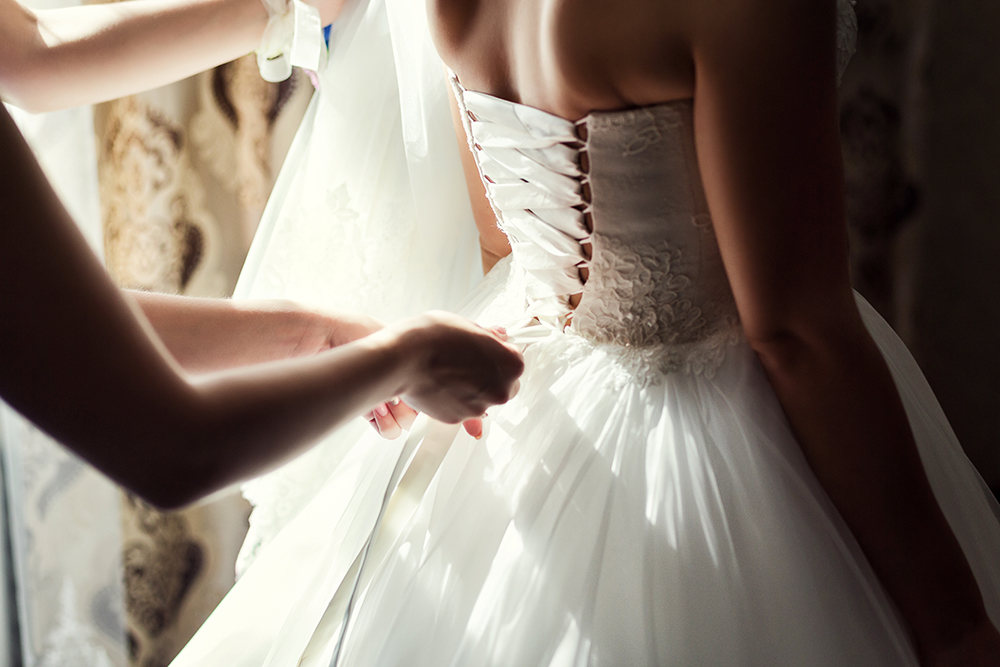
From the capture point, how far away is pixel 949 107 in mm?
1104


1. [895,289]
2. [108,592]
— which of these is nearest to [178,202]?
[108,592]

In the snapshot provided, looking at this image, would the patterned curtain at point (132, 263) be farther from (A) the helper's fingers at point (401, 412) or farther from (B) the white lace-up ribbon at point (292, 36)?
(A) the helper's fingers at point (401, 412)

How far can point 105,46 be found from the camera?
0.68 m

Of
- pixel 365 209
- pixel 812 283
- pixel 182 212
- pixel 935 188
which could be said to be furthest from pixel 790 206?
pixel 182 212

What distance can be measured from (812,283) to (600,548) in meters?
0.25

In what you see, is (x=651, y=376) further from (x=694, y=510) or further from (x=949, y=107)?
(x=949, y=107)

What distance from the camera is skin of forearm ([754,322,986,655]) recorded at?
499 mm

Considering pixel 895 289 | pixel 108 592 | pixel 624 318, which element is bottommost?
pixel 108 592

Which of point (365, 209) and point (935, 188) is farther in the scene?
point (935, 188)

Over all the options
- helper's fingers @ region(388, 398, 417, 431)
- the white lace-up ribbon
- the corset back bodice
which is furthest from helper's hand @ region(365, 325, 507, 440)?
the white lace-up ribbon

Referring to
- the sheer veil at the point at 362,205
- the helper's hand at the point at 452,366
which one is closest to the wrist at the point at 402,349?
the helper's hand at the point at 452,366

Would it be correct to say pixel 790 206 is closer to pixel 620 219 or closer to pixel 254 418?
pixel 620 219

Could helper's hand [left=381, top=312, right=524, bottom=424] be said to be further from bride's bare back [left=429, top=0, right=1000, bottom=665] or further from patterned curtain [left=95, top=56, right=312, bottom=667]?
patterned curtain [left=95, top=56, right=312, bottom=667]

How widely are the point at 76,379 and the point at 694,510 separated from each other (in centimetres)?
42
